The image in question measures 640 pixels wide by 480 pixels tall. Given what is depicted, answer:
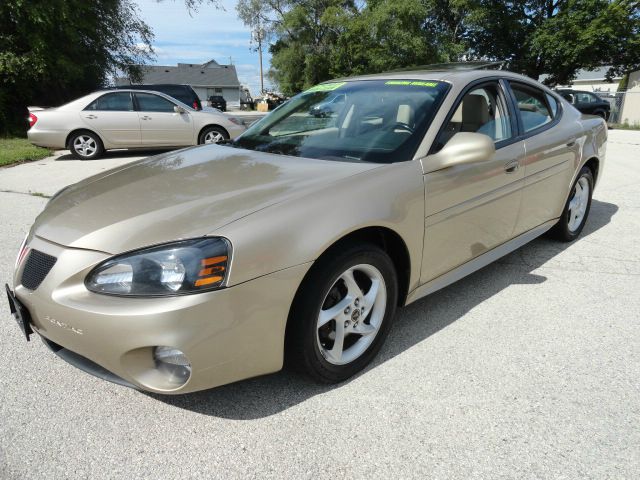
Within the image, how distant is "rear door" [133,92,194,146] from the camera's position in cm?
1039

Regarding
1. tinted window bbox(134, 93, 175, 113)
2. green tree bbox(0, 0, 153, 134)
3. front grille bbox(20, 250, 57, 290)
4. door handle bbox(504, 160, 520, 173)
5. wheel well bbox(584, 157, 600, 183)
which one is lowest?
wheel well bbox(584, 157, 600, 183)

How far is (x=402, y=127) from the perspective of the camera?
9.20ft

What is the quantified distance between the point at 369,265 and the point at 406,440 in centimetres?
81

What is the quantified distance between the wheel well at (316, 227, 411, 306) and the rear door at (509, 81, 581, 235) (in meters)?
1.27

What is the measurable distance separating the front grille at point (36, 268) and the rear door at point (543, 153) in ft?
9.56

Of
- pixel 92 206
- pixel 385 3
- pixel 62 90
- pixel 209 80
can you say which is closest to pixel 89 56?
pixel 62 90

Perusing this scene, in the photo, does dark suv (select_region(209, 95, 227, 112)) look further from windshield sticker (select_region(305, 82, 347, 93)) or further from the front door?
the front door

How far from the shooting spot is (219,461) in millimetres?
1924

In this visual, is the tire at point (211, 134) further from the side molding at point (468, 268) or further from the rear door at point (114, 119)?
the side molding at point (468, 268)

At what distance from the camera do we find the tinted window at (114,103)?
33.2ft

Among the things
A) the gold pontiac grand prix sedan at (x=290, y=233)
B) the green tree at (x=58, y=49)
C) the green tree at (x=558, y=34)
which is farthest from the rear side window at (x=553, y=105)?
the green tree at (x=558, y=34)

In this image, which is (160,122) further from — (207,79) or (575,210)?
(207,79)

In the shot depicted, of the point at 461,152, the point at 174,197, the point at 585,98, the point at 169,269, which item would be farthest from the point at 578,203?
the point at 585,98

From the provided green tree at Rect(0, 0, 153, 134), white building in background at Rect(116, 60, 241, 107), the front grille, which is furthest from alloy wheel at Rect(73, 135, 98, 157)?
white building in background at Rect(116, 60, 241, 107)
